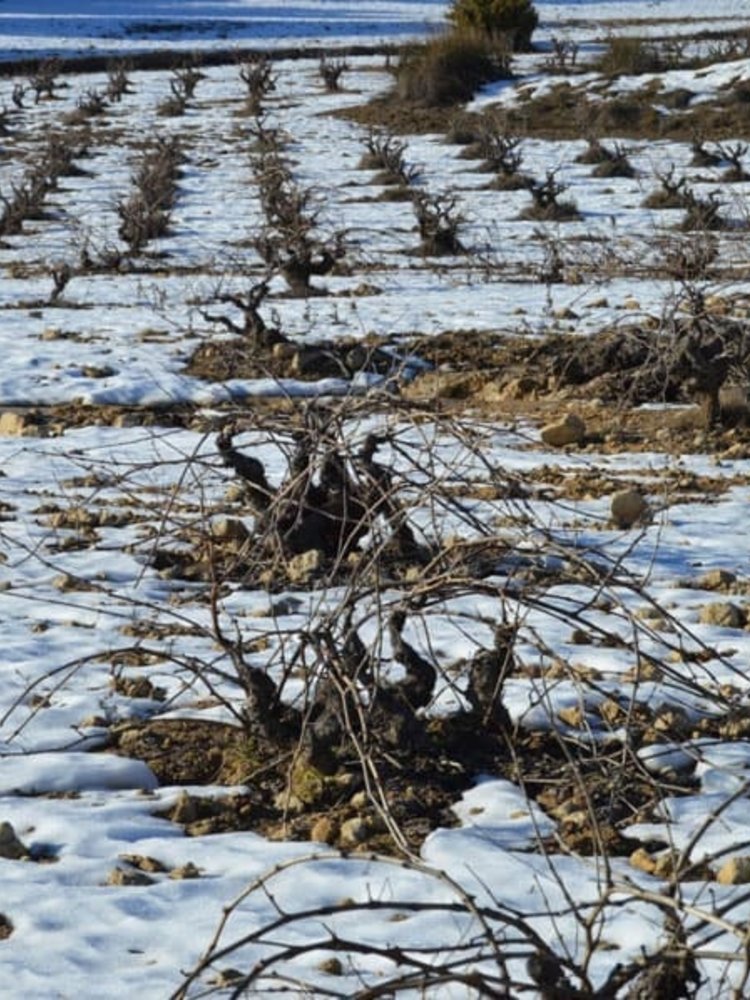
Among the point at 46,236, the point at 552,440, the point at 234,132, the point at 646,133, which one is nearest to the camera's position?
the point at 552,440

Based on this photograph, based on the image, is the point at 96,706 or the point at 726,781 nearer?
the point at 726,781

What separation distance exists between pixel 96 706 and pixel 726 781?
65.7 inches

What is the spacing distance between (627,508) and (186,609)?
1.78 m

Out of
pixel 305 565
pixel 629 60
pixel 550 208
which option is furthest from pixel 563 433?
pixel 629 60

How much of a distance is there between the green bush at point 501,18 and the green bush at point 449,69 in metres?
2.39

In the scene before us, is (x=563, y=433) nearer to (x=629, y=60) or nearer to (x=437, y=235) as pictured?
(x=437, y=235)

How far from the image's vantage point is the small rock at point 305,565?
20.4 ft

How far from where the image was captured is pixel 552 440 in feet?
27.8

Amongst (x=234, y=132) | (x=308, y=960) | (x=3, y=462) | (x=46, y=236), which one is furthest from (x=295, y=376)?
(x=234, y=132)

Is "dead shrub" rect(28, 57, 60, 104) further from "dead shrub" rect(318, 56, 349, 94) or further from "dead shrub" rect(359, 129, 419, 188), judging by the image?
"dead shrub" rect(359, 129, 419, 188)

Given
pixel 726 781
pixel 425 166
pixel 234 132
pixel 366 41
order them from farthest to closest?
pixel 366 41 < pixel 234 132 < pixel 425 166 < pixel 726 781

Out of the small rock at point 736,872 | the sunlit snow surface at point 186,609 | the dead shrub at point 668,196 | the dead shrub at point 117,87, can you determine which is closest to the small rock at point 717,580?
the sunlit snow surface at point 186,609

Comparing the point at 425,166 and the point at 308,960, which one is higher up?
the point at 308,960

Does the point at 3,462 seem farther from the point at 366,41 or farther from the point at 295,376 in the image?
the point at 366,41
